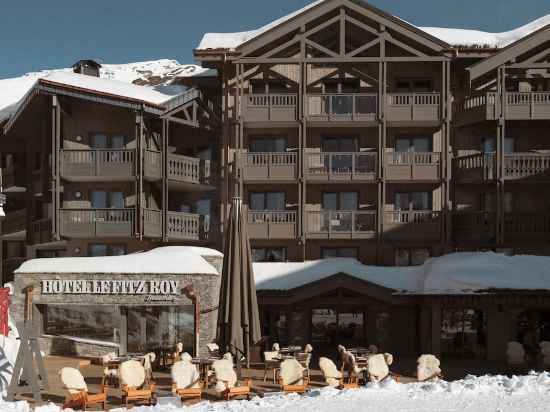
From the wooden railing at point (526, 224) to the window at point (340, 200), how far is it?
6.78 metres

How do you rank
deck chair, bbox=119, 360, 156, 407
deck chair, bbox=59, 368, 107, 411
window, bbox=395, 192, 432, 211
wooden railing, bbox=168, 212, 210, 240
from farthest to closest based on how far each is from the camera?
window, bbox=395, 192, 432, 211 < wooden railing, bbox=168, 212, 210, 240 < deck chair, bbox=119, 360, 156, 407 < deck chair, bbox=59, 368, 107, 411

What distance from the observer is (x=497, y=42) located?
31.3 m

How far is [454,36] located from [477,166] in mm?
7386

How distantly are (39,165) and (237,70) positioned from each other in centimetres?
1161

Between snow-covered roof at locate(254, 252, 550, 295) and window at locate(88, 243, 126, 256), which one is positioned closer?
snow-covered roof at locate(254, 252, 550, 295)

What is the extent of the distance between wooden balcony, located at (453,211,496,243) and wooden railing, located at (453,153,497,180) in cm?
168

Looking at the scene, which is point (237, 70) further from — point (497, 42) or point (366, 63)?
point (497, 42)

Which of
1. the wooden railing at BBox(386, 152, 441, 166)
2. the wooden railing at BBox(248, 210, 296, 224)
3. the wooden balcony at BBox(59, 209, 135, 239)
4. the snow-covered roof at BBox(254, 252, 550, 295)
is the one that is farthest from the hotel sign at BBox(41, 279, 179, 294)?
the wooden railing at BBox(386, 152, 441, 166)

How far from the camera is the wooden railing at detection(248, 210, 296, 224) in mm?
29516

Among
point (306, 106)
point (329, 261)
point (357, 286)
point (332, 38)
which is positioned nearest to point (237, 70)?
point (306, 106)

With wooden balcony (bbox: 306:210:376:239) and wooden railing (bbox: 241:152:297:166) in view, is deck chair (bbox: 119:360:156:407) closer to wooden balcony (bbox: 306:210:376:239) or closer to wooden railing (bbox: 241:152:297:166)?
wooden balcony (bbox: 306:210:376:239)

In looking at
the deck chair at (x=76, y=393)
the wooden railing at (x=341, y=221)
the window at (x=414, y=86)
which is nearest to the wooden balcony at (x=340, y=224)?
the wooden railing at (x=341, y=221)

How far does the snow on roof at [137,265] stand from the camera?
2380 cm

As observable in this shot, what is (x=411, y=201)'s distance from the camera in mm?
30344
